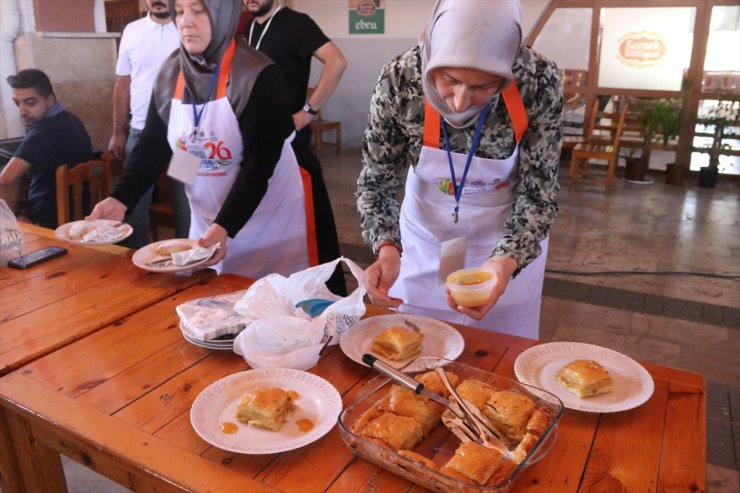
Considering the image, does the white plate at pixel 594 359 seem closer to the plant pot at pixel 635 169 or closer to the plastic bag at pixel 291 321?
the plastic bag at pixel 291 321

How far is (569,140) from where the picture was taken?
7.88 m

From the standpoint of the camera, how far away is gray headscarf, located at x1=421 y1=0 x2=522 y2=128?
1381 mm

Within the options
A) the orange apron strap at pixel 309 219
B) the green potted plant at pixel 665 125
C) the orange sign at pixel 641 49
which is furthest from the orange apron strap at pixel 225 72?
the orange sign at pixel 641 49

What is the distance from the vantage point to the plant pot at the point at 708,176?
23.5ft

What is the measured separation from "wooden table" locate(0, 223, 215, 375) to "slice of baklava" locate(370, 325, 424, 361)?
695 millimetres

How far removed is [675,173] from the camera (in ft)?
24.0

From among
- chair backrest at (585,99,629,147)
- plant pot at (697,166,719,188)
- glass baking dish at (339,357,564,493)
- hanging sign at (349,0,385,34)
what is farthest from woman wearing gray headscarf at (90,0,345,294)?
hanging sign at (349,0,385,34)

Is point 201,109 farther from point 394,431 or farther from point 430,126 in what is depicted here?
point 394,431

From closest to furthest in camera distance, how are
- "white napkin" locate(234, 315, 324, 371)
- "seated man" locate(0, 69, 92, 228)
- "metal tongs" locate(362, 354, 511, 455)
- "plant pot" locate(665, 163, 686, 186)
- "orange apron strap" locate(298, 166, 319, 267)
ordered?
"metal tongs" locate(362, 354, 511, 455)
"white napkin" locate(234, 315, 324, 371)
"orange apron strap" locate(298, 166, 319, 267)
"seated man" locate(0, 69, 92, 228)
"plant pot" locate(665, 163, 686, 186)

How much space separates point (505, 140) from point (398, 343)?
0.64 metres

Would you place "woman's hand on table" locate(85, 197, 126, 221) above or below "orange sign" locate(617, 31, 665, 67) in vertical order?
below

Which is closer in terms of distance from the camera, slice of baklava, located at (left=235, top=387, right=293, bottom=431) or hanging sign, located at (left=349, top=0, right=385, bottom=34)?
slice of baklava, located at (left=235, top=387, right=293, bottom=431)

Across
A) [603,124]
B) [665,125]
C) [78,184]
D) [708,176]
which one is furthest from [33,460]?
[603,124]

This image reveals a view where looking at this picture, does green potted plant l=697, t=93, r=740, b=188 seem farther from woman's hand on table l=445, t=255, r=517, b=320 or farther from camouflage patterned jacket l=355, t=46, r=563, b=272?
woman's hand on table l=445, t=255, r=517, b=320
